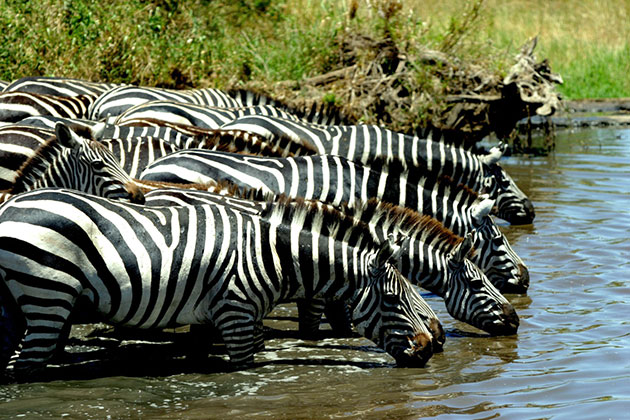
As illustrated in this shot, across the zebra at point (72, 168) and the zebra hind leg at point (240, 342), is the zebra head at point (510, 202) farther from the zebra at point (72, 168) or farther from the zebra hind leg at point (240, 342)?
the zebra hind leg at point (240, 342)

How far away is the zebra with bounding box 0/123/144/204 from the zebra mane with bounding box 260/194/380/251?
1509mm

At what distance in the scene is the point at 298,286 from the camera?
276 inches

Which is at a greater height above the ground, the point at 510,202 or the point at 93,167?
the point at 93,167

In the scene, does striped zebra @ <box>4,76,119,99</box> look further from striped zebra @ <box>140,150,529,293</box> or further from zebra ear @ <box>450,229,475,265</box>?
zebra ear @ <box>450,229,475,265</box>

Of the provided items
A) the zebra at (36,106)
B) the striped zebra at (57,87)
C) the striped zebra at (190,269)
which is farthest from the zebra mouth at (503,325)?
the striped zebra at (57,87)

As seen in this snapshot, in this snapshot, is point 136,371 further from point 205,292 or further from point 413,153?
point 413,153

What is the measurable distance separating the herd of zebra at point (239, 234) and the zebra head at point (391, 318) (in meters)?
0.01

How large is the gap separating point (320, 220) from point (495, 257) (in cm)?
318

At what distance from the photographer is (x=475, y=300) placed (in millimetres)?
8102

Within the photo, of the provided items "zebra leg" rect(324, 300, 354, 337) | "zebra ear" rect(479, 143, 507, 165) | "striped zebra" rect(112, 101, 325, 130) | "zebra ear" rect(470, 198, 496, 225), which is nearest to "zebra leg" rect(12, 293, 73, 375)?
"zebra leg" rect(324, 300, 354, 337)

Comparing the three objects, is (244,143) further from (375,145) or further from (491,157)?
→ (491,157)

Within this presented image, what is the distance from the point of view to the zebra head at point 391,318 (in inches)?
273

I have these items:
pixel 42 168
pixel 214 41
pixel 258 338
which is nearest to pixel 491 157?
pixel 258 338

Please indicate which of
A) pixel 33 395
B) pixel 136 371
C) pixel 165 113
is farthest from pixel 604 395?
pixel 165 113
